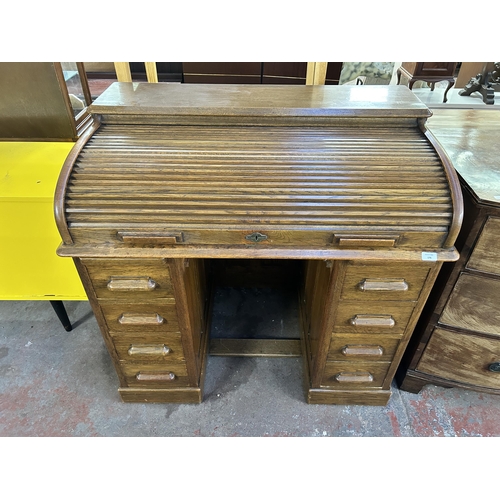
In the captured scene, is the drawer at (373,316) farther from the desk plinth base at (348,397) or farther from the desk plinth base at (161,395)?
the desk plinth base at (161,395)

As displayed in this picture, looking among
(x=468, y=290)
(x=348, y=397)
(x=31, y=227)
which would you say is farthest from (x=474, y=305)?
(x=31, y=227)

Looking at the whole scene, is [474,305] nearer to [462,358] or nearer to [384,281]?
[462,358]

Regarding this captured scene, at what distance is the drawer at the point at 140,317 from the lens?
4.78 ft

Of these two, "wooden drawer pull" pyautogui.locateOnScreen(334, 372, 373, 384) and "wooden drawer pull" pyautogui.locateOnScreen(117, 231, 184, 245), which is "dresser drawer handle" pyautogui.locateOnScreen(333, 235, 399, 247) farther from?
"wooden drawer pull" pyautogui.locateOnScreen(334, 372, 373, 384)

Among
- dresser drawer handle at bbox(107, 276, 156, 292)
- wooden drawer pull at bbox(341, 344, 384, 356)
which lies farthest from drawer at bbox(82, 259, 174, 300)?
wooden drawer pull at bbox(341, 344, 384, 356)

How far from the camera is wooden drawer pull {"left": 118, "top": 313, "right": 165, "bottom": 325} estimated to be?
1488 mm

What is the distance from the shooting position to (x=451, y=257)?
48.3 inches

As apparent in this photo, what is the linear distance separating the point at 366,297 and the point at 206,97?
1.01m

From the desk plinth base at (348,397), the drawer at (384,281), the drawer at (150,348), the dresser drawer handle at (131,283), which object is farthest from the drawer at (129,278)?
the desk plinth base at (348,397)

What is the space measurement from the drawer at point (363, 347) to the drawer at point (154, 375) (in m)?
0.68

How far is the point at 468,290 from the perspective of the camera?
1477mm

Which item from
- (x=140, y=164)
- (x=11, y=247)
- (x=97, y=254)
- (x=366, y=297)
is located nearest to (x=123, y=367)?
(x=97, y=254)

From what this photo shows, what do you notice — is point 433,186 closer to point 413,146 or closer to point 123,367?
point 413,146

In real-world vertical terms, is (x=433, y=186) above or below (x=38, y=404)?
above
